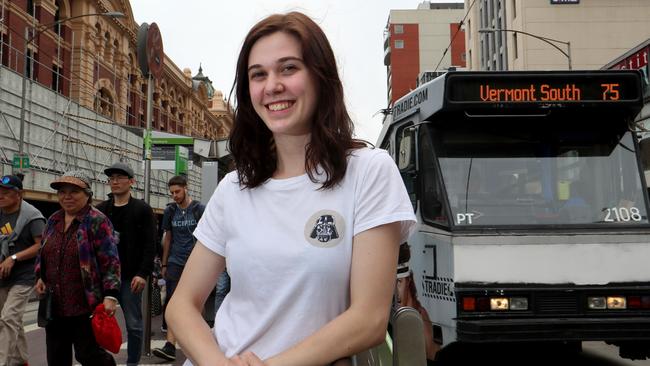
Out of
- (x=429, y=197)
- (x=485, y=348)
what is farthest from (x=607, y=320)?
(x=485, y=348)

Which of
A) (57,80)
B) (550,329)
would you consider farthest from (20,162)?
(57,80)

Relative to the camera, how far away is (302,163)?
1851mm

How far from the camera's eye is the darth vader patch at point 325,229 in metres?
1.66

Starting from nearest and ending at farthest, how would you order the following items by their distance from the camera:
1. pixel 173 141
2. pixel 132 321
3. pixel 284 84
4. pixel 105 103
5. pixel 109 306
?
1. pixel 284 84
2. pixel 109 306
3. pixel 132 321
4. pixel 173 141
5. pixel 105 103

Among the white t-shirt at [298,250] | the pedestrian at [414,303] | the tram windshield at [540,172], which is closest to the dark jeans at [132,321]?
the pedestrian at [414,303]

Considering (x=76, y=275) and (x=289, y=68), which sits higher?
(x=289, y=68)

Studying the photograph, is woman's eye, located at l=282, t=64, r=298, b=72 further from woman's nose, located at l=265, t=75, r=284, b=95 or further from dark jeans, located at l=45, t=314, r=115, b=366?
dark jeans, located at l=45, t=314, r=115, b=366

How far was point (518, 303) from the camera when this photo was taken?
539 centimetres

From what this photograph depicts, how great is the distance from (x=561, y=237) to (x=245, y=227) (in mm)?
4325

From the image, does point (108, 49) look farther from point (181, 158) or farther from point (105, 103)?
point (181, 158)

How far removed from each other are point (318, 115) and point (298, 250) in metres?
0.41

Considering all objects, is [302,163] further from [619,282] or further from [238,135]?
[619,282]

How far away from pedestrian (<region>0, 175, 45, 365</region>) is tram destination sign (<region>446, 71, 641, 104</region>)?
429cm

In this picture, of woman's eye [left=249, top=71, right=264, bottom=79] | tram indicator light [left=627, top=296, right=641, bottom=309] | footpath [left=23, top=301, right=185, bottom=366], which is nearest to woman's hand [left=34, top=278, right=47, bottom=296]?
footpath [left=23, top=301, right=185, bottom=366]
